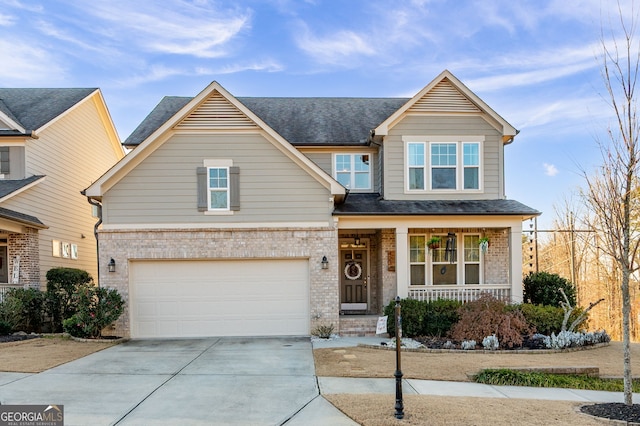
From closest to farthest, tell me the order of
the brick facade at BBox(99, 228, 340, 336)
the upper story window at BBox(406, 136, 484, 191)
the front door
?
the brick facade at BBox(99, 228, 340, 336)
the upper story window at BBox(406, 136, 484, 191)
the front door

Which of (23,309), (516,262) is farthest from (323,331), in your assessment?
(23,309)

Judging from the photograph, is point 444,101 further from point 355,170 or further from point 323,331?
point 323,331

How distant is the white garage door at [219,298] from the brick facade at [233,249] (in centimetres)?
27

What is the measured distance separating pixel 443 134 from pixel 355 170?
2996mm

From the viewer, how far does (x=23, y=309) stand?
14117 millimetres

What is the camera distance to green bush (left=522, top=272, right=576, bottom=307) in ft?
46.8

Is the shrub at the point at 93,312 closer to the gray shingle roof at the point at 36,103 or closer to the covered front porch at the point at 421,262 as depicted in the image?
the covered front porch at the point at 421,262

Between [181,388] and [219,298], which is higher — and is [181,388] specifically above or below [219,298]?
below

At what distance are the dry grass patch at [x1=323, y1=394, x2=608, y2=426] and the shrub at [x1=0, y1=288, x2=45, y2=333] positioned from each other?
10.4m

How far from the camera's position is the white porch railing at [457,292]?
46.9ft

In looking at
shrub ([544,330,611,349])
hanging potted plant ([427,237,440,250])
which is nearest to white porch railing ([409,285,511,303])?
hanging potted plant ([427,237,440,250])

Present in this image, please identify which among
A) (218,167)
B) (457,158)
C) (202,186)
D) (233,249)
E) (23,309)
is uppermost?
(457,158)

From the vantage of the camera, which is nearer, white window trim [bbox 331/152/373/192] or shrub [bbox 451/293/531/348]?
shrub [bbox 451/293/531/348]

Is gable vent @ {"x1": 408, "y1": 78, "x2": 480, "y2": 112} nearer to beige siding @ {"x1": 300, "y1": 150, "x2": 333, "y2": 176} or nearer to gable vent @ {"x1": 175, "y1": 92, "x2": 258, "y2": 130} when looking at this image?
beige siding @ {"x1": 300, "y1": 150, "x2": 333, "y2": 176}
